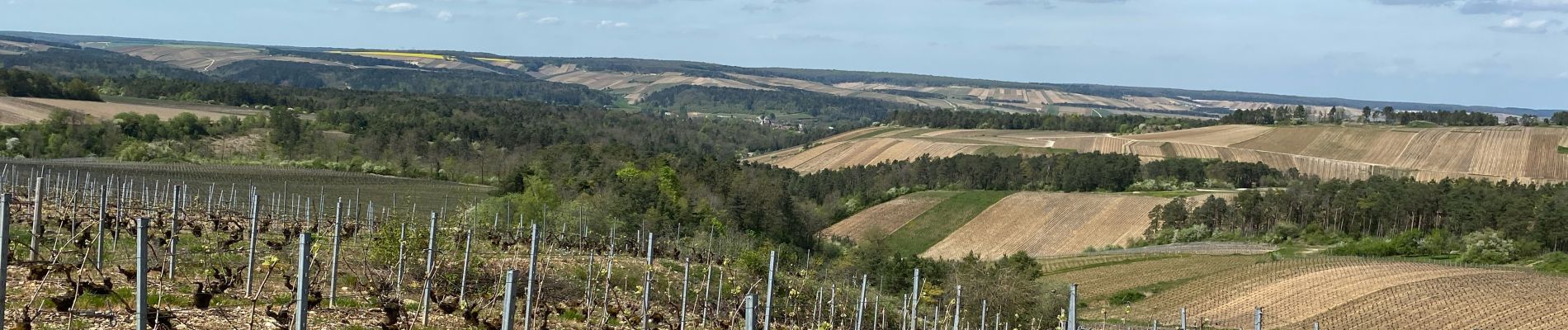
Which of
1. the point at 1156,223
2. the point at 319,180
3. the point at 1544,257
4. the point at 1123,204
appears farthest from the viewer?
the point at 1123,204

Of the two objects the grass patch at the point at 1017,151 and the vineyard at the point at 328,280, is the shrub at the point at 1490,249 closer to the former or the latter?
the vineyard at the point at 328,280

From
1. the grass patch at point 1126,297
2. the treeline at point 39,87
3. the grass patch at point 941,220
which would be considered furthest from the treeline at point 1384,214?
the treeline at point 39,87

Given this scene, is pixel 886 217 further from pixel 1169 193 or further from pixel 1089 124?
pixel 1089 124

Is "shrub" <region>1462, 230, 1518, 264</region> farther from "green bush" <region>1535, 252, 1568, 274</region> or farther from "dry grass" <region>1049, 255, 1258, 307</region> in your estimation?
"dry grass" <region>1049, 255, 1258, 307</region>

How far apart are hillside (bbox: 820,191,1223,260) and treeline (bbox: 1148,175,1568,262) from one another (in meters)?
4.05

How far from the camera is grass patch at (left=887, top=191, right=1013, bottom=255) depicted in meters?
100

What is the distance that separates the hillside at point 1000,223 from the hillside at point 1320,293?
1354cm

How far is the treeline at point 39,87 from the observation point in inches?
4343

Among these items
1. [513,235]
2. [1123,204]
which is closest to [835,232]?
[1123,204]

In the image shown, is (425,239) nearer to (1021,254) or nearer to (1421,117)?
(1021,254)

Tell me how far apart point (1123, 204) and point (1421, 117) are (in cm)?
8878

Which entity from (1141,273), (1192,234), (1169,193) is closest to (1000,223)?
(1192,234)

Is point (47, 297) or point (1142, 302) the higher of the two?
point (47, 297)

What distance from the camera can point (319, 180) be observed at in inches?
2972
